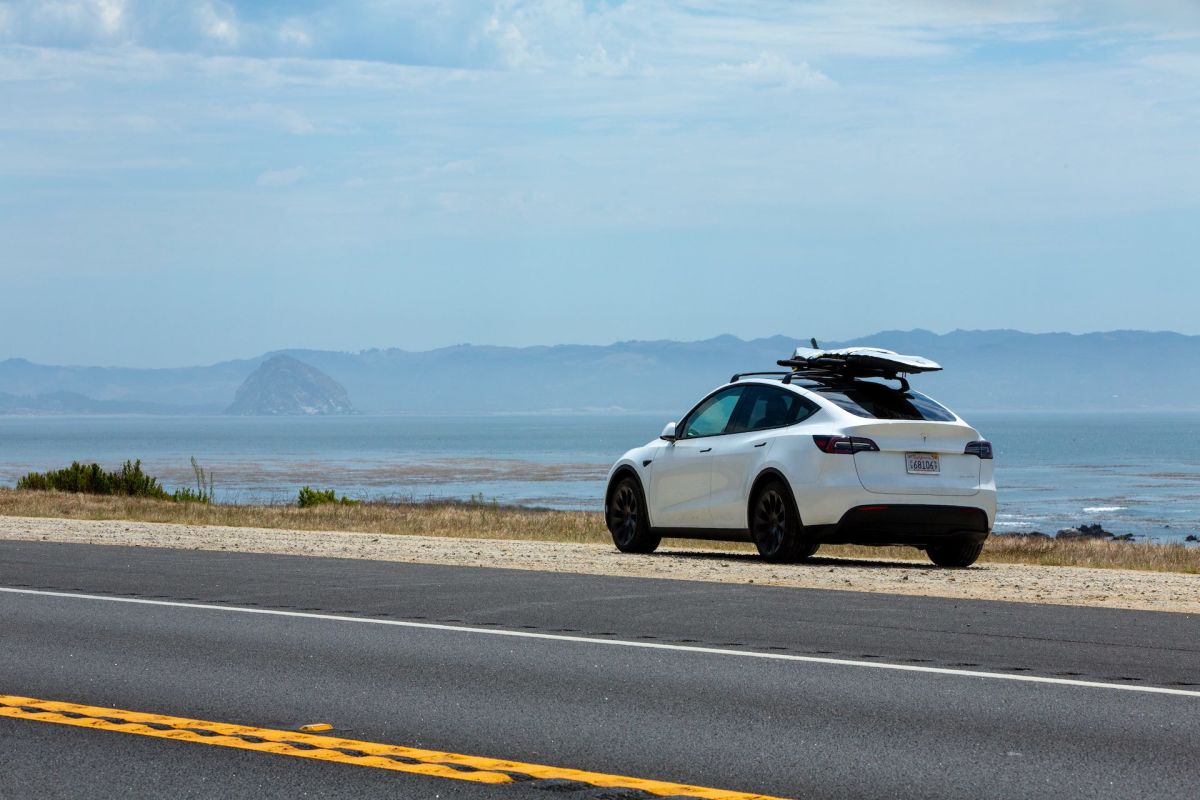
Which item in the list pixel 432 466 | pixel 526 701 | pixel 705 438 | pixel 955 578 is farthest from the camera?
pixel 432 466

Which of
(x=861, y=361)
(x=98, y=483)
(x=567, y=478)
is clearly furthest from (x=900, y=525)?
(x=567, y=478)

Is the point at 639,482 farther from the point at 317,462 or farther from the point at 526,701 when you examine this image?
the point at 317,462

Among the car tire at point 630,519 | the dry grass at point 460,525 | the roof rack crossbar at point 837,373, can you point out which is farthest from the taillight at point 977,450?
the car tire at point 630,519

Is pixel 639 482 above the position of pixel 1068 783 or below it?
above

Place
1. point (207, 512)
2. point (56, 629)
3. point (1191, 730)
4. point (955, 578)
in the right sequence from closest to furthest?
point (1191, 730), point (56, 629), point (955, 578), point (207, 512)

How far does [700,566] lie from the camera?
15203 mm

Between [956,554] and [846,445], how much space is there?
6.41 feet

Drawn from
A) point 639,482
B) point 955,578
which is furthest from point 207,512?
point 955,578

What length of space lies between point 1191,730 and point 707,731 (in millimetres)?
2130

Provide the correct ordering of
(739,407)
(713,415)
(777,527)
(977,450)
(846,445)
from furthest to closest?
(713,415) → (739,407) → (777,527) → (977,450) → (846,445)

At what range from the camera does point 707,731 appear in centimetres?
731

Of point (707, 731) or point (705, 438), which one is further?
point (705, 438)

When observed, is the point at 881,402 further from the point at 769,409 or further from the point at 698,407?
the point at 698,407

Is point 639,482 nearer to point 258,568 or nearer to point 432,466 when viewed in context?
point 258,568
